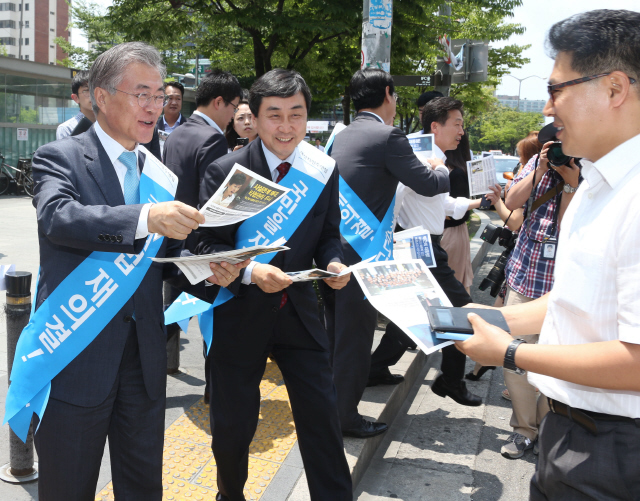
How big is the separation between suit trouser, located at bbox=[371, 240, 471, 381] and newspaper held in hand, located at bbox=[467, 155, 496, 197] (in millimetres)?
491

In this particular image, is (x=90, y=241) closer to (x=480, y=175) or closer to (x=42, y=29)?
(x=480, y=175)

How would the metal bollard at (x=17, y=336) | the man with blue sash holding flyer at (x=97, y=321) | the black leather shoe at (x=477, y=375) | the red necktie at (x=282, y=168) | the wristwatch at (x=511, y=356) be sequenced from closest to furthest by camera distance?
1. the wristwatch at (x=511, y=356)
2. the man with blue sash holding flyer at (x=97, y=321)
3. the red necktie at (x=282, y=168)
4. the metal bollard at (x=17, y=336)
5. the black leather shoe at (x=477, y=375)

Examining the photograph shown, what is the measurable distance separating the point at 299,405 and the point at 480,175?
229 cm

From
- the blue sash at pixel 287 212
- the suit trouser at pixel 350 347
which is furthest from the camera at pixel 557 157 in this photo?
the blue sash at pixel 287 212

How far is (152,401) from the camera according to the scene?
223cm

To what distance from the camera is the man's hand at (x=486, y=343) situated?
1.70 m

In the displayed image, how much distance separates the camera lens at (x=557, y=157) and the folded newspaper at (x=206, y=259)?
6.71 feet

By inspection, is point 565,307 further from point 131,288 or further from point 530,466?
point 530,466

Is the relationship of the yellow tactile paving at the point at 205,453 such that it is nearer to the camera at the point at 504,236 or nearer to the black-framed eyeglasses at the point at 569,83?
the camera at the point at 504,236

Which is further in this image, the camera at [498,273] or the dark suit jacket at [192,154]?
the camera at [498,273]

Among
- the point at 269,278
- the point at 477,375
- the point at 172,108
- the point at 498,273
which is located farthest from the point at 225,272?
the point at 172,108

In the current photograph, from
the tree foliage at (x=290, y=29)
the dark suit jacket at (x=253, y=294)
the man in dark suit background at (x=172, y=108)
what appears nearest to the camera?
the dark suit jacket at (x=253, y=294)

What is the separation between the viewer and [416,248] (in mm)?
3990

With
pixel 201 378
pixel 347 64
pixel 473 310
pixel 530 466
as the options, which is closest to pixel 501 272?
pixel 530 466
